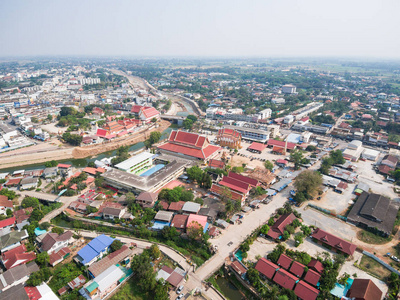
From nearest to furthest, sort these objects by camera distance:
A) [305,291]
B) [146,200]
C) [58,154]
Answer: [305,291]
[146,200]
[58,154]

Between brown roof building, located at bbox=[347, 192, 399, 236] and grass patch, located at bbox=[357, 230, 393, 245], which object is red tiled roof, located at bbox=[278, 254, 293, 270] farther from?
brown roof building, located at bbox=[347, 192, 399, 236]

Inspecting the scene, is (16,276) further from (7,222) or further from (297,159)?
(297,159)

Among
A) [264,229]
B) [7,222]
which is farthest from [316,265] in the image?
[7,222]

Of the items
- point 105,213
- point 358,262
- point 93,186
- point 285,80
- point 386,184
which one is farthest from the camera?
point 285,80

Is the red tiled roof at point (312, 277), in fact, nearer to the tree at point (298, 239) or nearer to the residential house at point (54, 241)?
the tree at point (298, 239)

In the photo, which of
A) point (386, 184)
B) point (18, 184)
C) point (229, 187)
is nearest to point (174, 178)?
point (229, 187)

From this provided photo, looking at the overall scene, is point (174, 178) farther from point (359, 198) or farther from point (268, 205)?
point (359, 198)

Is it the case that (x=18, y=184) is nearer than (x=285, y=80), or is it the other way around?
(x=18, y=184)
